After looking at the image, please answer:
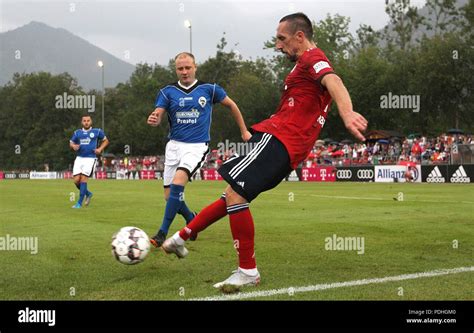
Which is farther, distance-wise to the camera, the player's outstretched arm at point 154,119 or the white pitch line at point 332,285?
the player's outstretched arm at point 154,119

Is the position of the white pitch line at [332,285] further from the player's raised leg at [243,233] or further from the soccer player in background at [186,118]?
Answer: the soccer player in background at [186,118]

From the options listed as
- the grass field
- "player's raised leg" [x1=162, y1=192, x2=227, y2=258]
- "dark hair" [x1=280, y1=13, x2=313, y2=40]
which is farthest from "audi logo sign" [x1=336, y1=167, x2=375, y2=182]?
"dark hair" [x1=280, y1=13, x2=313, y2=40]

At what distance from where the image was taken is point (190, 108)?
28.0ft

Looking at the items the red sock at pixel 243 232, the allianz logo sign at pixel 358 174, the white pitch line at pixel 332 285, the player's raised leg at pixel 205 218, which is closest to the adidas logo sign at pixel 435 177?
the allianz logo sign at pixel 358 174

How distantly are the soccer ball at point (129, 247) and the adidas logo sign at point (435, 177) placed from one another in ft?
87.2

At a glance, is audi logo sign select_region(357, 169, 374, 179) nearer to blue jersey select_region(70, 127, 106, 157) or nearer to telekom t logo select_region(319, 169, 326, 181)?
telekom t logo select_region(319, 169, 326, 181)

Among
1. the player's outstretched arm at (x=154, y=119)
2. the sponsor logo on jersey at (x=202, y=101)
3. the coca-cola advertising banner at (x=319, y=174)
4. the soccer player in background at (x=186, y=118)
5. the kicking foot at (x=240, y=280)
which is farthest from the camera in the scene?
the coca-cola advertising banner at (x=319, y=174)

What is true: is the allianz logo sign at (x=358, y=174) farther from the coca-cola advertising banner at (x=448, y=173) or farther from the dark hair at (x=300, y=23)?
the dark hair at (x=300, y=23)

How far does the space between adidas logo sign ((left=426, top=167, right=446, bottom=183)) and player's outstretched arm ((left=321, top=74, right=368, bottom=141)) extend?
26991 mm

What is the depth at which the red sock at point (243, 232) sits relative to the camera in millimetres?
5395

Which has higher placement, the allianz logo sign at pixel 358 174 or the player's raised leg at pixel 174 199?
the player's raised leg at pixel 174 199

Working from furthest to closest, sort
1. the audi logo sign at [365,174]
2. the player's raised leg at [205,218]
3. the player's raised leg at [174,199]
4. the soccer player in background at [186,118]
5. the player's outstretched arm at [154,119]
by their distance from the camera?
the audi logo sign at [365,174] < the soccer player in background at [186,118] < the player's raised leg at [174,199] < the player's outstretched arm at [154,119] < the player's raised leg at [205,218]

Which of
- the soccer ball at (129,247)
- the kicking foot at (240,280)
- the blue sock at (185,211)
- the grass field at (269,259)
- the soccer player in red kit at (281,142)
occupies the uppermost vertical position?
the soccer player in red kit at (281,142)

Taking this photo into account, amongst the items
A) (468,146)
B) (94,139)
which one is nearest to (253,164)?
(94,139)
